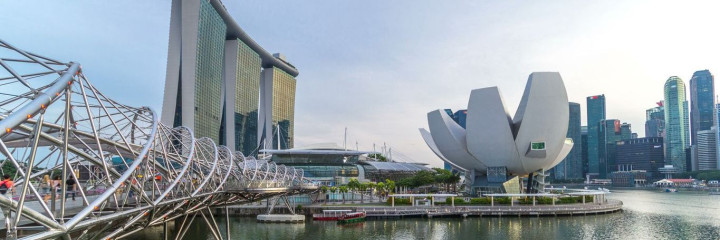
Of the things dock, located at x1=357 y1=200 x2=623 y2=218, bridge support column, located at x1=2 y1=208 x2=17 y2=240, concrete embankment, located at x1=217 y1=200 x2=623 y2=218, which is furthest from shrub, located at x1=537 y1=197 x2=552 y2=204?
bridge support column, located at x1=2 y1=208 x2=17 y2=240

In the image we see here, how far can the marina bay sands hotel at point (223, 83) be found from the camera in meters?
87.4

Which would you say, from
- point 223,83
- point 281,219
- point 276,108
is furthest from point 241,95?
point 281,219

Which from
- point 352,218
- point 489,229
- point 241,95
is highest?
point 241,95

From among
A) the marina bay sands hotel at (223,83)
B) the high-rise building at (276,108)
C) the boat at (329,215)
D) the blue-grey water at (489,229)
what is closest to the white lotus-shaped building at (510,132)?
the blue-grey water at (489,229)

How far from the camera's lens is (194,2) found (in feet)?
289

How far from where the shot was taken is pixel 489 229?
45406 millimetres

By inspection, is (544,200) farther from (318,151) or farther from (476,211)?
(318,151)

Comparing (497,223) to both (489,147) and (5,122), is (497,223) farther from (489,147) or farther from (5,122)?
(5,122)

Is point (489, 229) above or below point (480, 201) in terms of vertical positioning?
below

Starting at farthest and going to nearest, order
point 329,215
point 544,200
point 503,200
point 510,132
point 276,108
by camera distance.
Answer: point 276,108 → point 510,132 → point 503,200 → point 544,200 → point 329,215

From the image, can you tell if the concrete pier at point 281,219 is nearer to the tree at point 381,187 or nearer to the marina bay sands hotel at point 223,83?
the tree at point 381,187

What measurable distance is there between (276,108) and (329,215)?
96.6m

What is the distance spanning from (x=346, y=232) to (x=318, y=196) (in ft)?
85.6

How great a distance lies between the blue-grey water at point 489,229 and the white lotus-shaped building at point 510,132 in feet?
45.6
